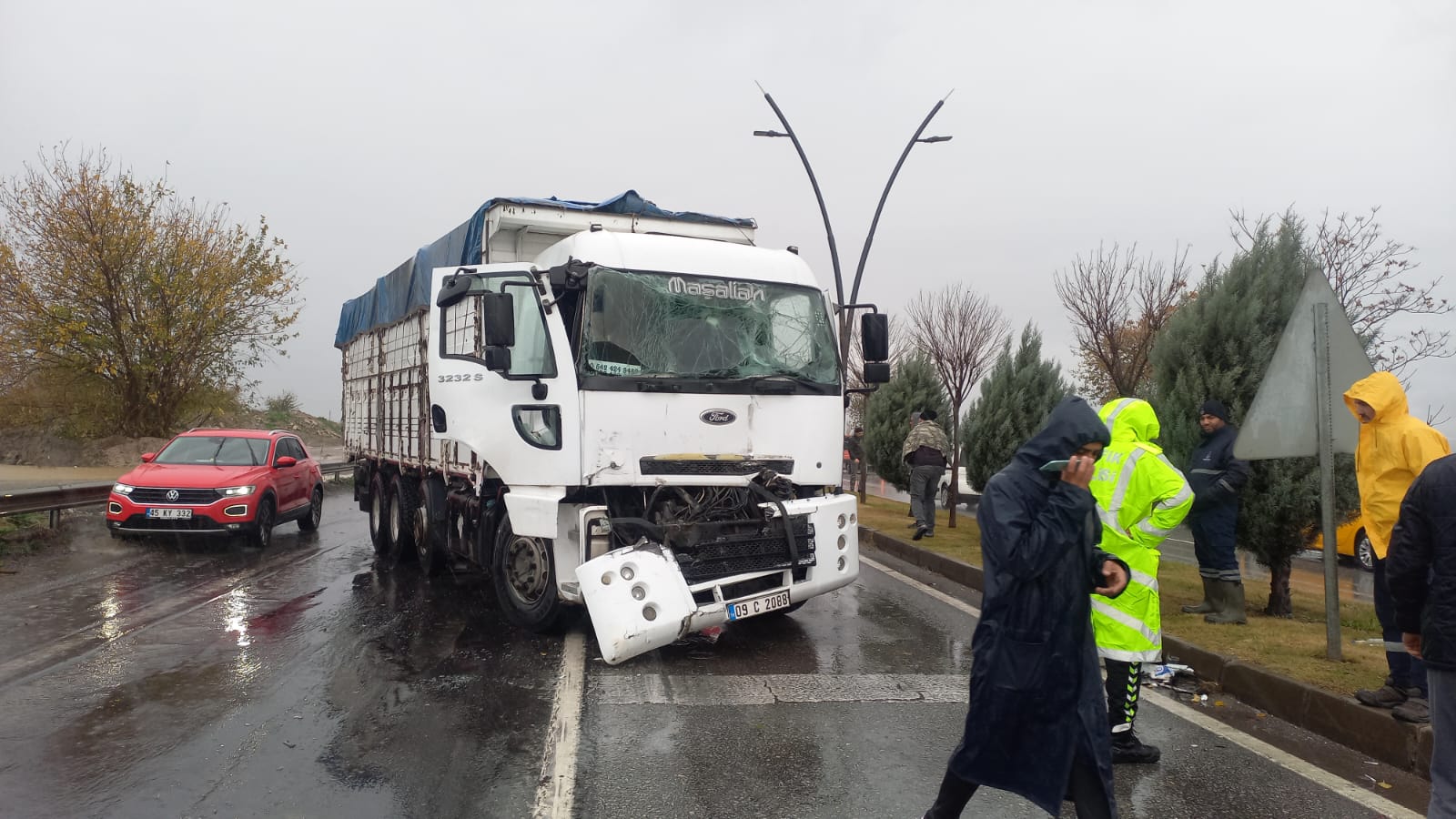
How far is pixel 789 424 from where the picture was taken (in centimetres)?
696

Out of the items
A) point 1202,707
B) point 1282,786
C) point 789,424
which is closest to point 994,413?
point 789,424

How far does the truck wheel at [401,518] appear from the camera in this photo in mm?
10367

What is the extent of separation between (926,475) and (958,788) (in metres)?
9.75

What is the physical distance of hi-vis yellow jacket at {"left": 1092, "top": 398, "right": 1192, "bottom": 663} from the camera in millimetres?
4445

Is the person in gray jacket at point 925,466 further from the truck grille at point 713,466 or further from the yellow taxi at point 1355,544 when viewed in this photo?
the truck grille at point 713,466

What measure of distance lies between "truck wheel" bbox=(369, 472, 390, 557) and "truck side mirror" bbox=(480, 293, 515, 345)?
238 inches

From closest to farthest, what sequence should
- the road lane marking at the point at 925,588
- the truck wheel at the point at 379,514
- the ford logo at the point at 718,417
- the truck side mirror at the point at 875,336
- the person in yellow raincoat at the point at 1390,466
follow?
1. the person in yellow raincoat at the point at 1390,466
2. the ford logo at the point at 718,417
3. the truck side mirror at the point at 875,336
4. the road lane marking at the point at 925,588
5. the truck wheel at the point at 379,514

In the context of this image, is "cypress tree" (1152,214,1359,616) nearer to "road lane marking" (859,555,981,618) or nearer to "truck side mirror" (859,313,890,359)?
"road lane marking" (859,555,981,618)

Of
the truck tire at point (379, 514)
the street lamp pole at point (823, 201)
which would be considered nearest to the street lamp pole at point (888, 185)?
the street lamp pole at point (823, 201)

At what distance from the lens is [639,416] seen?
646 centimetres

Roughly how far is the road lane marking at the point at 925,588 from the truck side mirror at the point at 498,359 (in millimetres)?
4134

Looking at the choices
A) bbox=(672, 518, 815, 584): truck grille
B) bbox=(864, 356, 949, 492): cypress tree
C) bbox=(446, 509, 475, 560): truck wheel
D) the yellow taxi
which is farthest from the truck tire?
the yellow taxi

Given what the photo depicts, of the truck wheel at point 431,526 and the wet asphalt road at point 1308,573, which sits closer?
the truck wheel at point 431,526

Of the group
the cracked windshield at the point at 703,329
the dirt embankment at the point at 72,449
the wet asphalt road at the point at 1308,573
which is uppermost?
the cracked windshield at the point at 703,329
